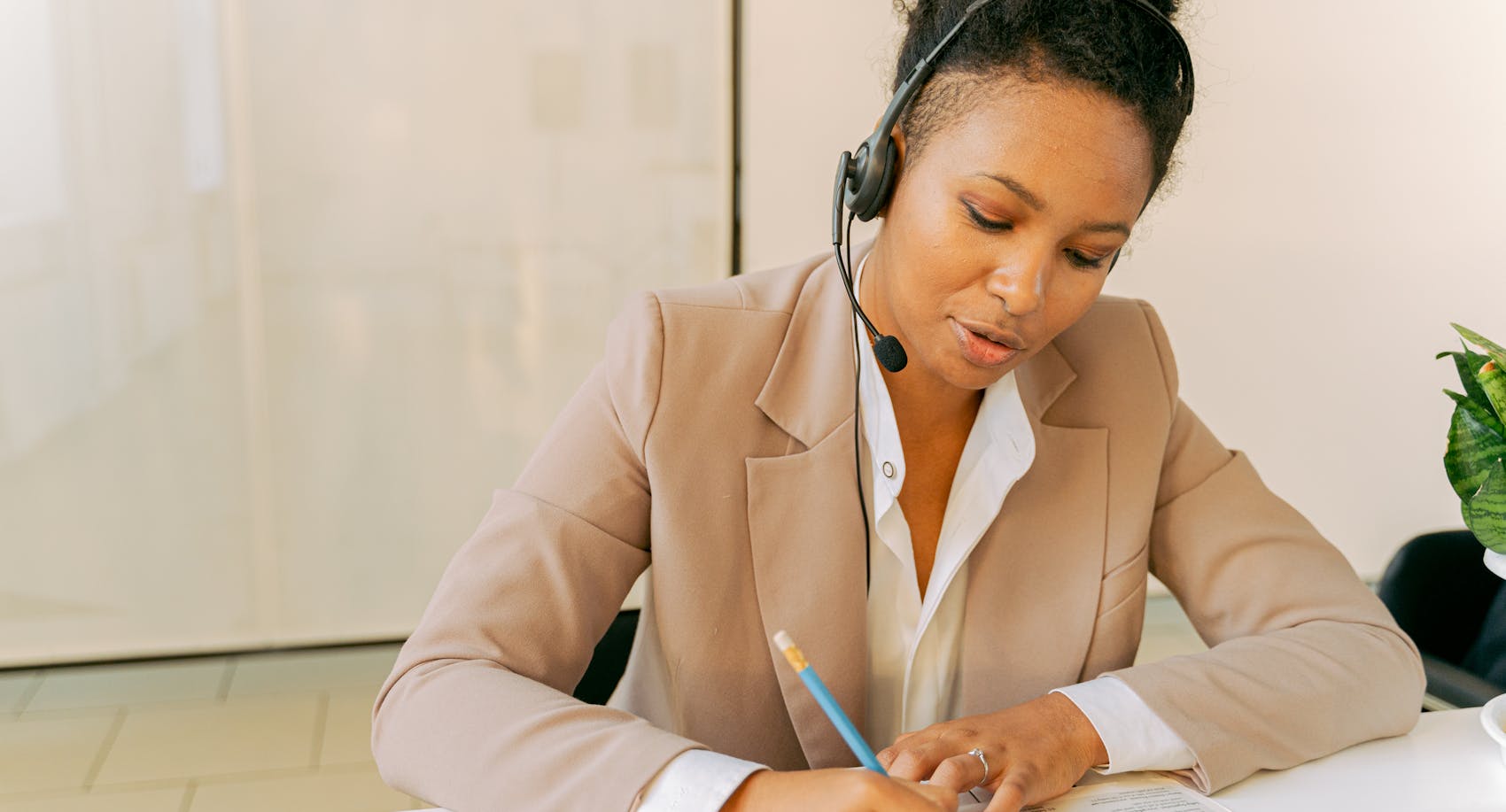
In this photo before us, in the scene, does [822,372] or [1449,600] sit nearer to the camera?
[822,372]

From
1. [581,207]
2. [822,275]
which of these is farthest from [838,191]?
[581,207]

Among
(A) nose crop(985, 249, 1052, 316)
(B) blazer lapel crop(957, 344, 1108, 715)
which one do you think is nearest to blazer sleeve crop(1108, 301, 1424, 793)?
(B) blazer lapel crop(957, 344, 1108, 715)

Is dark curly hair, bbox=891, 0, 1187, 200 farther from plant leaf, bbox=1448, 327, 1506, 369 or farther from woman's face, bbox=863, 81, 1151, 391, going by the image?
plant leaf, bbox=1448, 327, 1506, 369

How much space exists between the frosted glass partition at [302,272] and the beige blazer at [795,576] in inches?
61.6

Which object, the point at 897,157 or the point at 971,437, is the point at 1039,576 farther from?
the point at 897,157

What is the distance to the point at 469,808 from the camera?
883 mm

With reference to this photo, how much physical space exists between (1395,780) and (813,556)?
52 cm

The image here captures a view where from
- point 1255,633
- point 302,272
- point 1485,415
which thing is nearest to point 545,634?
point 1255,633

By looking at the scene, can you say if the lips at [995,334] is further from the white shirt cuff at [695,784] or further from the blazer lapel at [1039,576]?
the white shirt cuff at [695,784]

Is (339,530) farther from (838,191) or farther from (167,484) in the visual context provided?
(838,191)

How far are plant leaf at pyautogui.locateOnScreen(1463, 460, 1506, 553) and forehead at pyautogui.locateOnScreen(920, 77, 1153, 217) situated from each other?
0.38m

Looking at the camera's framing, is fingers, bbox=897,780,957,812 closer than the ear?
Yes

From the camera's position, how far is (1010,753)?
0.92 m

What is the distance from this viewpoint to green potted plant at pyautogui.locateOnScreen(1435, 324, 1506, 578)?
97 cm
